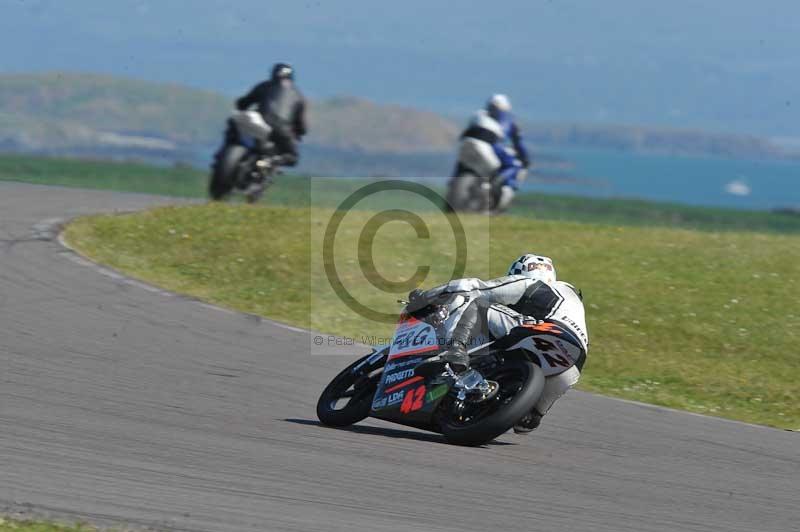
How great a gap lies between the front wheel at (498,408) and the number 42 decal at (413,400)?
0.17 m

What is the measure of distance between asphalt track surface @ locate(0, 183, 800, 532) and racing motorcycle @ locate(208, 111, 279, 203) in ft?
23.2

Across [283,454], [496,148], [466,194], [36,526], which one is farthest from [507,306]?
[496,148]

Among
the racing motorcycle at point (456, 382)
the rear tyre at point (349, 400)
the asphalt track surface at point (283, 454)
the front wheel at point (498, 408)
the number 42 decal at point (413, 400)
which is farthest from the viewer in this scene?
the rear tyre at point (349, 400)

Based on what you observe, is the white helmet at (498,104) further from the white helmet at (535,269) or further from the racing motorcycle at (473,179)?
the white helmet at (535,269)

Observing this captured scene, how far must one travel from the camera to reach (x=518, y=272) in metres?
7.98

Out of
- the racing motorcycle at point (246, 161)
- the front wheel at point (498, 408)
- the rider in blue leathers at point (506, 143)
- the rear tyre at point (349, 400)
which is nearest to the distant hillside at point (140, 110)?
the rider in blue leathers at point (506, 143)

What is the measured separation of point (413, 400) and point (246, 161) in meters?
11.5

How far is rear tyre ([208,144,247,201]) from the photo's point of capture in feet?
61.3

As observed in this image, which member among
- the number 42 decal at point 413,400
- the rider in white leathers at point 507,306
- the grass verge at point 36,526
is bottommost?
the number 42 decal at point 413,400

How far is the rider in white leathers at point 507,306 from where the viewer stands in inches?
304

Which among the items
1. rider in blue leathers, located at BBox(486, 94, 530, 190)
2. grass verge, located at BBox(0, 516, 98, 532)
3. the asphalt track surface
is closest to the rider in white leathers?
the asphalt track surface

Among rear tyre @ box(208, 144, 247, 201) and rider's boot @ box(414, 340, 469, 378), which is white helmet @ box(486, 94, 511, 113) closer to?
rear tyre @ box(208, 144, 247, 201)

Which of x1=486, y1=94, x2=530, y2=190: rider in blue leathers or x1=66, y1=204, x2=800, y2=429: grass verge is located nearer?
x1=66, y1=204, x2=800, y2=429: grass verge

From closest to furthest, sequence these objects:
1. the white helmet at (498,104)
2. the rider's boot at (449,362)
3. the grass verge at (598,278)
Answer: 1. the rider's boot at (449,362)
2. the grass verge at (598,278)
3. the white helmet at (498,104)
